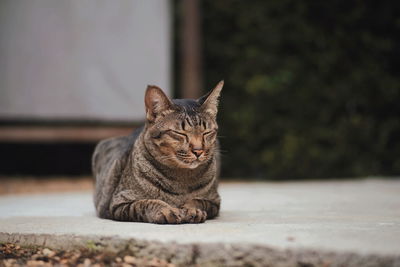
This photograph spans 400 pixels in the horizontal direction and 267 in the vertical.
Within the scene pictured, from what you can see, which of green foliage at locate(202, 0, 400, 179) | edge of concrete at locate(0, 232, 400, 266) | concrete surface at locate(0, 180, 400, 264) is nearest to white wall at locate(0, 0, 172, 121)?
green foliage at locate(202, 0, 400, 179)

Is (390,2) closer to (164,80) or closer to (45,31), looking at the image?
(164,80)

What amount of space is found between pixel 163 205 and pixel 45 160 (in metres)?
5.10

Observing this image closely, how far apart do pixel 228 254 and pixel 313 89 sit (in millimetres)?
4512

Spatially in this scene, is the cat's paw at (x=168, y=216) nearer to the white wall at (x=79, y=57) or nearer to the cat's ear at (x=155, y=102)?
the cat's ear at (x=155, y=102)

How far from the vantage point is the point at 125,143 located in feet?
11.8

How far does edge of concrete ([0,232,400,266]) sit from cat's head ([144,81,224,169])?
0.68 m

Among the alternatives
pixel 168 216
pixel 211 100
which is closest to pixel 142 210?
pixel 168 216

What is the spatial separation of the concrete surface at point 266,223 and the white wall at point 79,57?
209cm

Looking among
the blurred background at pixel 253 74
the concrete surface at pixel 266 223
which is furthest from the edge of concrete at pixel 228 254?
the blurred background at pixel 253 74

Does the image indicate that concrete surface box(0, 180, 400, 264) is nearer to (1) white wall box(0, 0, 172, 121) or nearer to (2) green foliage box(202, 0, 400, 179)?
(2) green foliage box(202, 0, 400, 179)

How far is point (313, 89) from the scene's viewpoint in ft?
20.6

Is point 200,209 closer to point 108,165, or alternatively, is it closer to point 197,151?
point 197,151

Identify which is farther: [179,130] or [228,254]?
[179,130]

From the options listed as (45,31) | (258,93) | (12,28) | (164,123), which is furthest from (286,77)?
(164,123)
